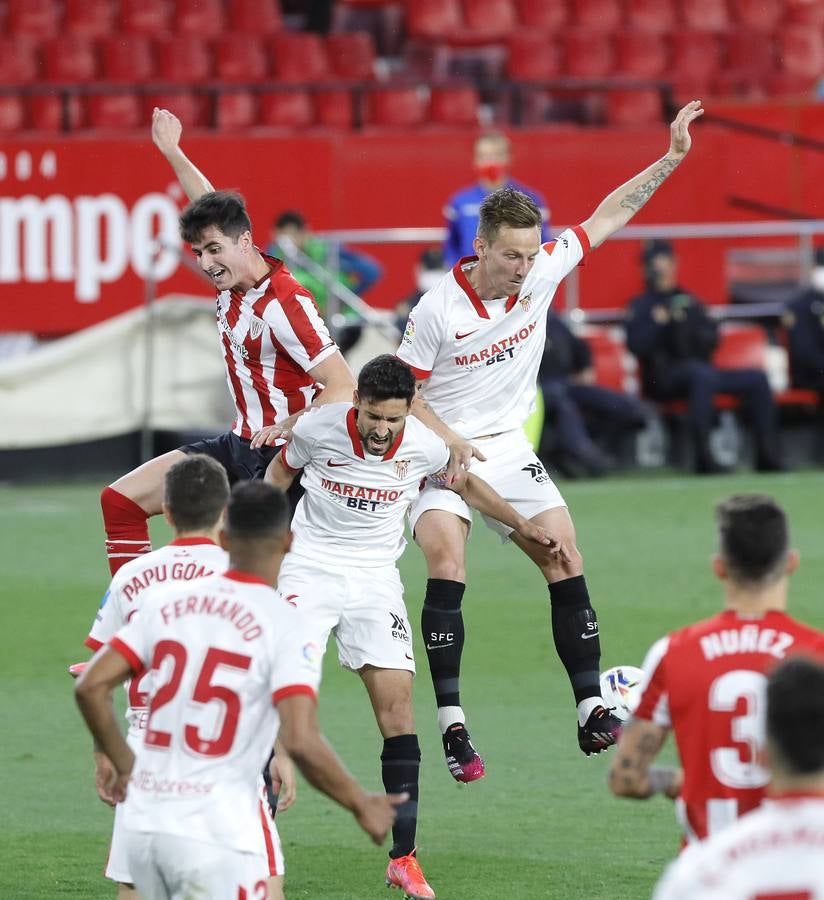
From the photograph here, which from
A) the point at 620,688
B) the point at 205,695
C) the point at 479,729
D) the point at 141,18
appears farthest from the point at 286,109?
the point at 205,695

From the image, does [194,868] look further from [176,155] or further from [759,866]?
[176,155]

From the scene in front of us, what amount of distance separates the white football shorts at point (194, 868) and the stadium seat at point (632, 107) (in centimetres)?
1671

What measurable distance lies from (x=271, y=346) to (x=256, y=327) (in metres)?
0.09

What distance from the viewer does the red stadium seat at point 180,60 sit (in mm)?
19328

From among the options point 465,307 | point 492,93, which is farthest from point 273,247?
point 465,307

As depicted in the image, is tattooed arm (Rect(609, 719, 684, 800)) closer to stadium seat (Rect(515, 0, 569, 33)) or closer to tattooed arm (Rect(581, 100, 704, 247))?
tattooed arm (Rect(581, 100, 704, 247))

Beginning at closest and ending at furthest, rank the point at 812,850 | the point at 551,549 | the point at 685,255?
1. the point at 812,850
2. the point at 551,549
3. the point at 685,255

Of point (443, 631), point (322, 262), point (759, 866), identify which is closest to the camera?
point (759, 866)

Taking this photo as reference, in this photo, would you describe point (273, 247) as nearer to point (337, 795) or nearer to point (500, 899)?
point (500, 899)

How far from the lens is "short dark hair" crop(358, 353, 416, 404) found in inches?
242

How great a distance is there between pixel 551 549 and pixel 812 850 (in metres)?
4.11

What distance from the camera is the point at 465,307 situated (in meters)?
7.38

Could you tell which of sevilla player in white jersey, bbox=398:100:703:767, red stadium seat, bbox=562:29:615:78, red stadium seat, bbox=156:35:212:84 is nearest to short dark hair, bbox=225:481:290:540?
sevilla player in white jersey, bbox=398:100:703:767

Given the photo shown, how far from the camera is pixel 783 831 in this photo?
10.5 feet
